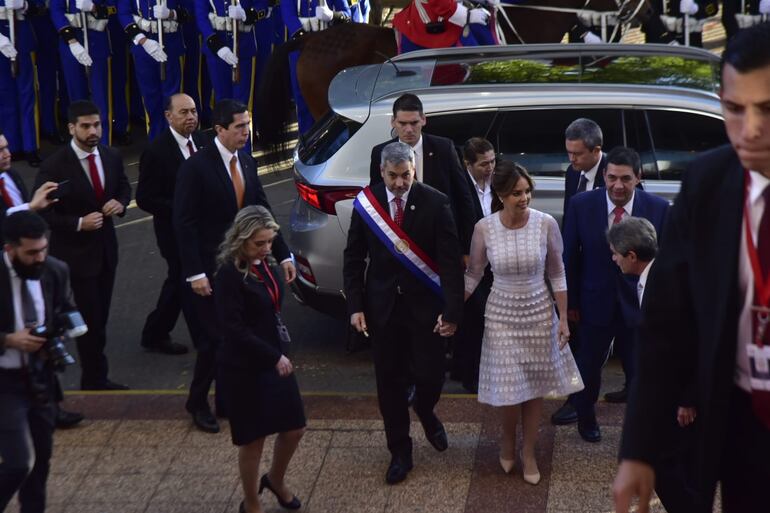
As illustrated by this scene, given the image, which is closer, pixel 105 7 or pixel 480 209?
pixel 480 209

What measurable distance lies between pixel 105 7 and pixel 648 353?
1102cm

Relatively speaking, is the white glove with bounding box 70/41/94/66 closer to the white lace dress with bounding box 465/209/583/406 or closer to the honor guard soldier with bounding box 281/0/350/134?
the honor guard soldier with bounding box 281/0/350/134

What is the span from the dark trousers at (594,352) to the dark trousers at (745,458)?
344 cm

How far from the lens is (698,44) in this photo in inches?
538

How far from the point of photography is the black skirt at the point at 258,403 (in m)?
5.62

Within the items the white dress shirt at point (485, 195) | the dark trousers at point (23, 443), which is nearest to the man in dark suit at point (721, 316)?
the dark trousers at point (23, 443)

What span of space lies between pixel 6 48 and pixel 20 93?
1.91 ft

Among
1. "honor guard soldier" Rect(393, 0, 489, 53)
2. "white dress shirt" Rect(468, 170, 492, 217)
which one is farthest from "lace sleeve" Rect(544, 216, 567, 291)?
"honor guard soldier" Rect(393, 0, 489, 53)

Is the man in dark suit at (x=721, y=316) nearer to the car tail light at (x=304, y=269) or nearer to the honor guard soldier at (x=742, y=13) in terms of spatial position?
the car tail light at (x=304, y=269)

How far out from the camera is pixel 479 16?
1216 centimetres

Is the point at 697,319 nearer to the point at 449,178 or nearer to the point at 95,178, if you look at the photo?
the point at 449,178

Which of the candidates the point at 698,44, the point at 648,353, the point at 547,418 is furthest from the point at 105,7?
the point at 648,353

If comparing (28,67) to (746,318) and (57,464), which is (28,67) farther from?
(746,318)

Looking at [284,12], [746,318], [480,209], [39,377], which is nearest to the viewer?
[746,318]
